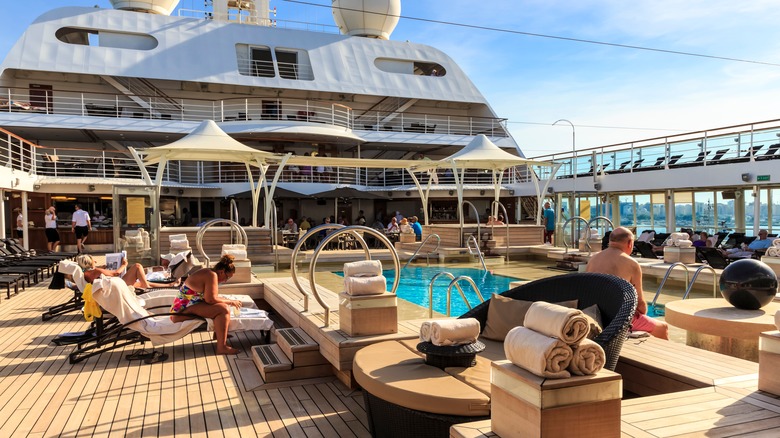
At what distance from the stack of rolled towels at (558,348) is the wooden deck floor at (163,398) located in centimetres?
156

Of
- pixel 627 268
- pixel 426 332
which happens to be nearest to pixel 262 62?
pixel 627 268

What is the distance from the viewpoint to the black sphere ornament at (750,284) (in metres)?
4.14

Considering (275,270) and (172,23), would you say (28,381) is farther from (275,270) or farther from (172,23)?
(172,23)

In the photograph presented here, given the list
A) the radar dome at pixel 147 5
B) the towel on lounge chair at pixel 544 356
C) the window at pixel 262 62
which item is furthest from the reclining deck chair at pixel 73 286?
the radar dome at pixel 147 5

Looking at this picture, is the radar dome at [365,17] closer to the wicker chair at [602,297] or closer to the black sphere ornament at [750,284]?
the black sphere ornament at [750,284]

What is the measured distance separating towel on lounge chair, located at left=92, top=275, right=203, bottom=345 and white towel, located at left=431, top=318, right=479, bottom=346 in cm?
280

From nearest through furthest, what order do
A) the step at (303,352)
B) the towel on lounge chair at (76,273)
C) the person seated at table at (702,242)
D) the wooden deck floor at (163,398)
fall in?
the wooden deck floor at (163,398)
the step at (303,352)
the towel on lounge chair at (76,273)
the person seated at table at (702,242)

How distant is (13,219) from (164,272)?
37.2ft

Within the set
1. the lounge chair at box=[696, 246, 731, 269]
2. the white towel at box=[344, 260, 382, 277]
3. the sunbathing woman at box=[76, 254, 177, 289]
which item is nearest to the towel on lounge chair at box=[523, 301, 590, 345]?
the white towel at box=[344, 260, 382, 277]

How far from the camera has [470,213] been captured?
25.9 m

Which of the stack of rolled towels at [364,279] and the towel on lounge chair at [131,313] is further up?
the stack of rolled towels at [364,279]

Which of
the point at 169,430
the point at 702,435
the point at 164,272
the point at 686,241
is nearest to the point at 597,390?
the point at 702,435

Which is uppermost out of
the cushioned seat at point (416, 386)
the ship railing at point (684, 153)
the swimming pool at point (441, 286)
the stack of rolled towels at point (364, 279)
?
the ship railing at point (684, 153)

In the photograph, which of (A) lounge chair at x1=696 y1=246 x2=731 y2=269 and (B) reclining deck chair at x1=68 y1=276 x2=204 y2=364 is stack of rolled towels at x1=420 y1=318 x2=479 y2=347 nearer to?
(B) reclining deck chair at x1=68 y1=276 x2=204 y2=364
